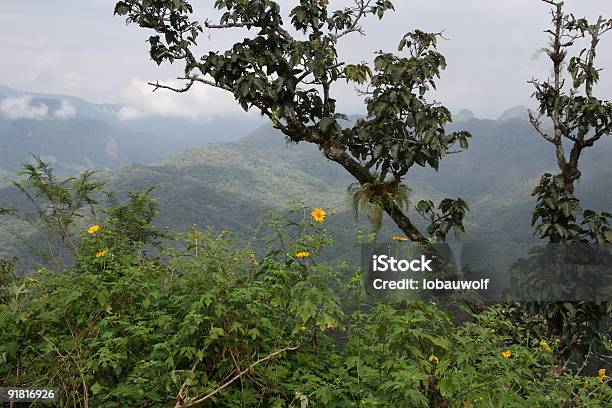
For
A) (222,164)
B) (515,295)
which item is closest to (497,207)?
(222,164)

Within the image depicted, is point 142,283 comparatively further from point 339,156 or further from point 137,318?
point 339,156

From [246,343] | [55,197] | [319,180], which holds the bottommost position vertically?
[246,343]

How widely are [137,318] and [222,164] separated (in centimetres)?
9603

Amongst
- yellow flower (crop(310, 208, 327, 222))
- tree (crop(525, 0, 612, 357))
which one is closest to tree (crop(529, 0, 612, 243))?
tree (crop(525, 0, 612, 357))

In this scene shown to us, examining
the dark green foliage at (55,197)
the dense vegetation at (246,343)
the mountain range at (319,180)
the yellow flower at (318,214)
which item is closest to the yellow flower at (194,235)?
the dense vegetation at (246,343)

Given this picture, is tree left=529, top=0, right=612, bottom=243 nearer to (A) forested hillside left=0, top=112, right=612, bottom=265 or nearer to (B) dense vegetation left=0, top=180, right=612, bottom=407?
(B) dense vegetation left=0, top=180, right=612, bottom=407

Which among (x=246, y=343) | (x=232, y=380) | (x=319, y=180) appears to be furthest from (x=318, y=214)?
(x=319, y=180)

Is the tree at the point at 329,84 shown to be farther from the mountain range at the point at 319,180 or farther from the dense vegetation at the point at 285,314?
the mountain range at the point at 319,180

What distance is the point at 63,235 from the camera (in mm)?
4855

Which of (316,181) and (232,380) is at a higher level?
(316,181)

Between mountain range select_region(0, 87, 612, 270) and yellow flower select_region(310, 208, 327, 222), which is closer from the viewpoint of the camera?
yellow flower select_region(310, 208, 327, 222)

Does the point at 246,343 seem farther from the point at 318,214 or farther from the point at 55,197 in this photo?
the point at 55,197

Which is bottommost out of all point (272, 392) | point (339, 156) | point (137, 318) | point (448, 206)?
point (272, 392)

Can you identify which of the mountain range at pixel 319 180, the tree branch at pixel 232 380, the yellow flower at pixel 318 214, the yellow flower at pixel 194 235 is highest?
the mountain range at pixel 319 180
